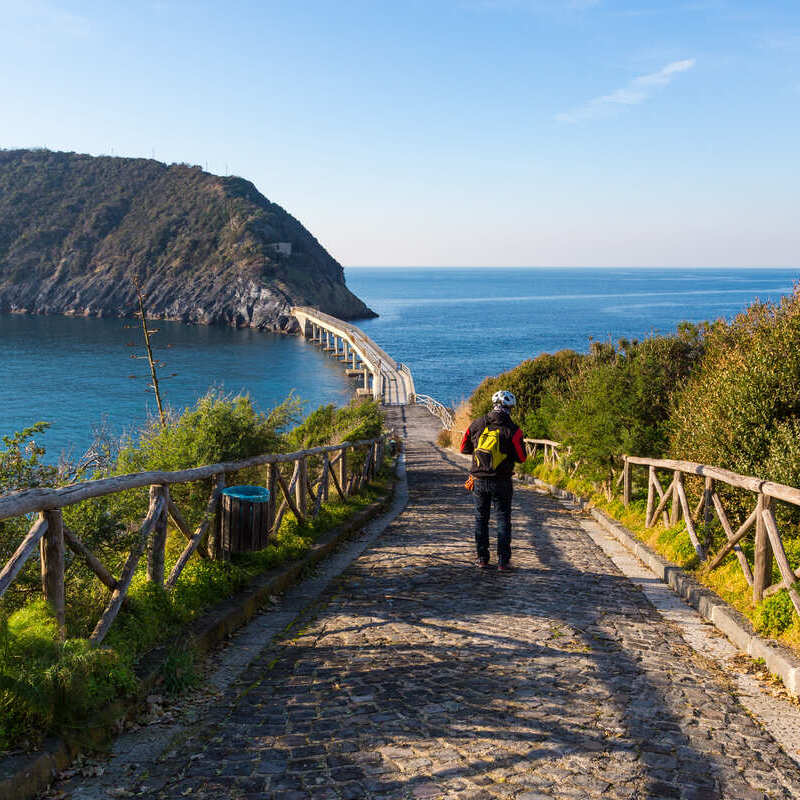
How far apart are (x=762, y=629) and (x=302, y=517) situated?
5.39 metres

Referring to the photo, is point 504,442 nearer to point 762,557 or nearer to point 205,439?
point 762,557

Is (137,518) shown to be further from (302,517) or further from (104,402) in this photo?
(104,402)

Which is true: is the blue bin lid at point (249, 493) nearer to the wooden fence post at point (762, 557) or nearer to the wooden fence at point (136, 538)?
the wooden fence at point (136, 538)

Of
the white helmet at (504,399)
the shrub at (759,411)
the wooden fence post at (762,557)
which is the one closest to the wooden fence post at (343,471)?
the white helmet at (504,399)

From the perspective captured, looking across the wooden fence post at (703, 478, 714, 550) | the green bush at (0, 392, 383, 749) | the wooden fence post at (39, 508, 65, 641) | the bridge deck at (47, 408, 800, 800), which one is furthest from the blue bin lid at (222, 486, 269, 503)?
the wooden fence post at (703, 478, 714, 550)

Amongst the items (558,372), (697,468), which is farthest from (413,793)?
(558,372)

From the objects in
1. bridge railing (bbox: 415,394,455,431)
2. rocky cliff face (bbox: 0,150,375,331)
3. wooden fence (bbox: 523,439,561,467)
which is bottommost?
bridge railing (bbox: 415,394,455,431)

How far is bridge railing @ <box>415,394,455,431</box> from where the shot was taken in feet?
129

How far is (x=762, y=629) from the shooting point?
5605 mm

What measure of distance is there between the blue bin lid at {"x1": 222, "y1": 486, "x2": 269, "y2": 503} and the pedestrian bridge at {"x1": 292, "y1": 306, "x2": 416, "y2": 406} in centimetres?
2194

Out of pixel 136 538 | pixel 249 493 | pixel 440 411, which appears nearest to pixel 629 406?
pixel 249 493

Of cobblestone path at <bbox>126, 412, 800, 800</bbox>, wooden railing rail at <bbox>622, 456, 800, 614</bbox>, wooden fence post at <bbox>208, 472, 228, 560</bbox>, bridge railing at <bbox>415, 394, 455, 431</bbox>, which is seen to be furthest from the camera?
bridge railing at <bbox>415, 394, 455, 431</bbox>

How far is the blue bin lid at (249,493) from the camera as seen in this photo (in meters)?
6.65

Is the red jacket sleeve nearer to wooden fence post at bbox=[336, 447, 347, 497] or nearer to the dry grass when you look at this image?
wooden fence post at bbox=[336, 447, 347, 497]
